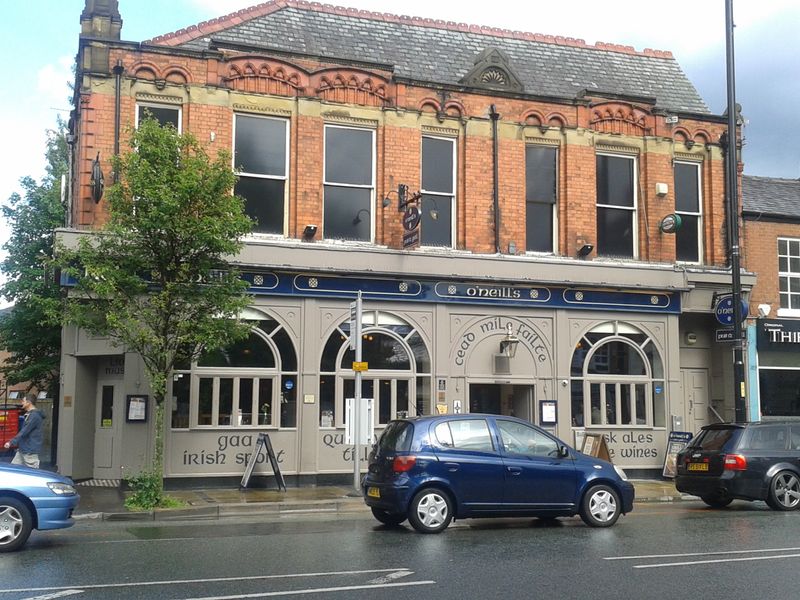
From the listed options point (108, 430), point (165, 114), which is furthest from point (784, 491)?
point (165, 114)

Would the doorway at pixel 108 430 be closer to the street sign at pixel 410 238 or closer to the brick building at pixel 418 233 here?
the brick building at pixel 418 233

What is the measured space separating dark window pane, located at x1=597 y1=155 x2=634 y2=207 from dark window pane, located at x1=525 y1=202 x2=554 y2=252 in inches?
53.3

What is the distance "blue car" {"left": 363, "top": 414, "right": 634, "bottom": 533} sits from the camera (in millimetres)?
11984

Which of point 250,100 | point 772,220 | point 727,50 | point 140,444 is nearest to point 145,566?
point 140,444

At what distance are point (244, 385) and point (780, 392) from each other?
1325cm

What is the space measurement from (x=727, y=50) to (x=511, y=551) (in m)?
12.7

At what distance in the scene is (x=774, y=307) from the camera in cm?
2245

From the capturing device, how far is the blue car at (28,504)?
1048cm

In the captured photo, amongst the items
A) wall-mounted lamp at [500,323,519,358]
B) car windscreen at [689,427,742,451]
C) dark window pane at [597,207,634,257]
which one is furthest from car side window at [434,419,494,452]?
dark window pane at [597,207,634,257]

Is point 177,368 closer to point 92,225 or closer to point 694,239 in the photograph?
point 92,225

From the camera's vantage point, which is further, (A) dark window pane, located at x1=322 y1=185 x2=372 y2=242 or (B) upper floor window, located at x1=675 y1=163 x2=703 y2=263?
(B) upper floor window, located at x1=675 y1=163 x2=703 y2=263

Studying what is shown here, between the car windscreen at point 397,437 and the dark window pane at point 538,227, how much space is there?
821cm

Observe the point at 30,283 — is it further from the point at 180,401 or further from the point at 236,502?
the point at 236,502

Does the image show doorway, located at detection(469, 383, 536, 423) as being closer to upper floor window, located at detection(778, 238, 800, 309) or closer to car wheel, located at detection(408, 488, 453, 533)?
car wheel, located at detection(408, 488, 453, 533)
